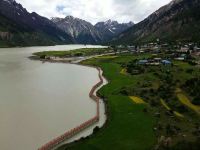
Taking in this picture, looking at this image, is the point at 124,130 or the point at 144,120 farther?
the point at 144,120

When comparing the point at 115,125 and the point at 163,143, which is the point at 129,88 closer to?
the point at 115,125

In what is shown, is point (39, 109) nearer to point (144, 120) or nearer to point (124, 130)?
point (124, 130)

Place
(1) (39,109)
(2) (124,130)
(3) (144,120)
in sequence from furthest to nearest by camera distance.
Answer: (1) (39,109) < (3) (144,120) < (2) (124,130)

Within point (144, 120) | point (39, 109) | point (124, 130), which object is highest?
point (144, 120)

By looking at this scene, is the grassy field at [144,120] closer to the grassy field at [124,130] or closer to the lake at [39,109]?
the grassy field at [124,130]

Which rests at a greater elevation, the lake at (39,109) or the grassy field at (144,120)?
the grassy field at (144,120)

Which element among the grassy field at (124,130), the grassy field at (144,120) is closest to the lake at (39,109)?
the grassy field at (124,130)

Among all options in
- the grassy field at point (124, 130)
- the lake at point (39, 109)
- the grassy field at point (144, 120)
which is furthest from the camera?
the lake at point (39, 109)

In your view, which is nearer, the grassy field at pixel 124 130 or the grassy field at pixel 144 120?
the grassy field at pixel 124 130

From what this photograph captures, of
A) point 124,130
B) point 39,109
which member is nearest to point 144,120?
point 124,130
